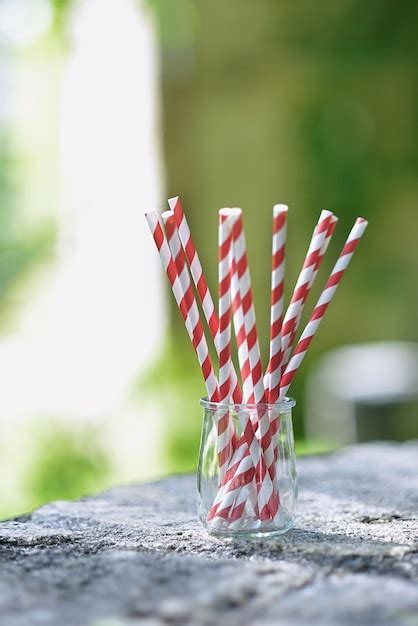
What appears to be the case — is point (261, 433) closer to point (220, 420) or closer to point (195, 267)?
point (220, 420)

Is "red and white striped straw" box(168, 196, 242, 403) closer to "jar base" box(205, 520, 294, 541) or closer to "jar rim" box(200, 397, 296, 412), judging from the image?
"jar rim" box(200, 397, 296, 412)

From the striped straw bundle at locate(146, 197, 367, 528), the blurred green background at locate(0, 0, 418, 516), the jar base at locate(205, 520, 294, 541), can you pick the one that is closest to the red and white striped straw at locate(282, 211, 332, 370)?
the striped straw bundle at locate(146, 197, 367, 528)

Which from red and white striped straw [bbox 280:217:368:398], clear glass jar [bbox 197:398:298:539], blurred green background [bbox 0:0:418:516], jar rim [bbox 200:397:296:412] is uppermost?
blurred green background [bbox 0:0:418:516]

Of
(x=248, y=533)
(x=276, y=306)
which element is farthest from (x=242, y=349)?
(x=248, y=533)

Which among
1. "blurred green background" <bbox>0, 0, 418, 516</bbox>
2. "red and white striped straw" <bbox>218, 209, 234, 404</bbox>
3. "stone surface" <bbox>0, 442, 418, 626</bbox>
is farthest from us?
"blurred green background" <bbox>0, 0, 418, 516</bbox>

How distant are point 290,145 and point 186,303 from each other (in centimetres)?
413

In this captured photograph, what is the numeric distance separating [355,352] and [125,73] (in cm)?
162

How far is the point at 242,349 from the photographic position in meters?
1.07

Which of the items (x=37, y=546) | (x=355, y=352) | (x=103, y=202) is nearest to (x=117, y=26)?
(x=103, y=202)

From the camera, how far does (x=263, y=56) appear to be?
4977 mm

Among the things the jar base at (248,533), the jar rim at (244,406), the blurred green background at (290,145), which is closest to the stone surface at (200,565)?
the jar base at (248,533)

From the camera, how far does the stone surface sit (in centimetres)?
84

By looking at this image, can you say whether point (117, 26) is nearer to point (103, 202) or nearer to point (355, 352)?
point (103, 202)

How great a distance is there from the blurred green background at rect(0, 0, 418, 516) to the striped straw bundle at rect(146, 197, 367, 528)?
3.37 metres
